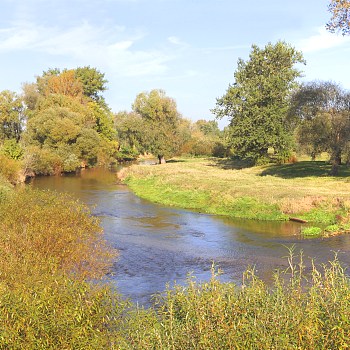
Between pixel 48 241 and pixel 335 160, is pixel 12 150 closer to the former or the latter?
pixel 335 160

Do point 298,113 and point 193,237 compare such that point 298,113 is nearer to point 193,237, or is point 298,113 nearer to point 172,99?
point 193,237

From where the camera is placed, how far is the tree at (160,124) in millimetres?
82688

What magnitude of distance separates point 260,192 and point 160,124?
47.2 metres

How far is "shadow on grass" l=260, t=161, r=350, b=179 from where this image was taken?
53378 millimetres

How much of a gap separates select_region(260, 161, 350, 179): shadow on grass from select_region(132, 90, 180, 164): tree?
2284cm

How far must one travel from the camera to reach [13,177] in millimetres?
55844

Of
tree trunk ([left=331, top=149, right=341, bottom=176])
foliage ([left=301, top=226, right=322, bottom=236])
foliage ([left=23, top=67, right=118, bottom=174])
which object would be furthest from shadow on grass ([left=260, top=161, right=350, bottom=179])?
foliage ([left=23, top=67, right=118, bottom=174])

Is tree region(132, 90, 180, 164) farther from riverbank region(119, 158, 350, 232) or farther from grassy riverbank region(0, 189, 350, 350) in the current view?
grassy riverbank region(0, 189, 350, 350)

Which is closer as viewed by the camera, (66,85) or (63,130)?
(63,130)

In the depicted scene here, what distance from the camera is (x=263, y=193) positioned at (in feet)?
130

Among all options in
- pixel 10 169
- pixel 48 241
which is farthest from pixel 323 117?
pixel 10 169

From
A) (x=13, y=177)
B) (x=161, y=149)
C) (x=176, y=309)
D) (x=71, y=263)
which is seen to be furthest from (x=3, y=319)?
(x=161, y=149)

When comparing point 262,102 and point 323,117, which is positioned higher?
point 262,102

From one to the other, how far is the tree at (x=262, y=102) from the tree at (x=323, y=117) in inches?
518
